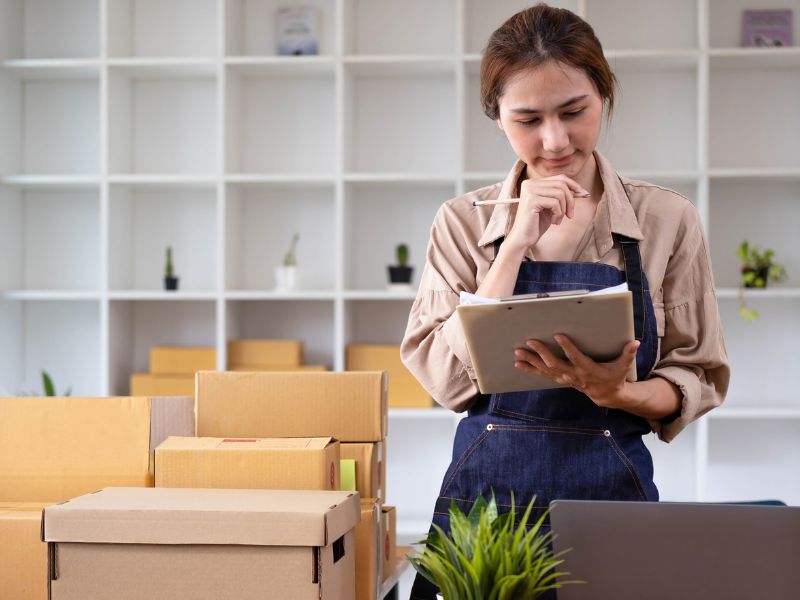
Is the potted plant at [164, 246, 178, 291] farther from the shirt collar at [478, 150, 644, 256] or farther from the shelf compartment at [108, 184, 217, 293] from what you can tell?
the shirt collar at [478, 150, 644, 256]

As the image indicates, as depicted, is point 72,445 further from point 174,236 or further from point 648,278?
point 174,236

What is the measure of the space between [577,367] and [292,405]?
21.1 inches

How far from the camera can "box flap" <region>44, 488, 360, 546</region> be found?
116 cm

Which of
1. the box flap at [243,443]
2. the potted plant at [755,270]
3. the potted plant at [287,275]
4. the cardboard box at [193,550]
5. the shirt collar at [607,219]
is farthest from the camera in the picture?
the potted plant at [287,275]

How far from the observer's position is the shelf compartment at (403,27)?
3650mm

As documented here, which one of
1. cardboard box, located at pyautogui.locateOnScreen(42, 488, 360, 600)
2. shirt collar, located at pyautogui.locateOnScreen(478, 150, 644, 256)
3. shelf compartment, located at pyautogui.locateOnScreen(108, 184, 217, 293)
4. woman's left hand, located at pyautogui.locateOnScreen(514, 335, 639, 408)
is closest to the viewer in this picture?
cardboard box, located at pyautogui.locateOnScreen(42, 488, 360, 600)

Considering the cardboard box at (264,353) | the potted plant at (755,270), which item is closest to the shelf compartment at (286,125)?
the cardboard box at (264,353)

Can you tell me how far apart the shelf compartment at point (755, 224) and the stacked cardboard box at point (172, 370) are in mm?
1967

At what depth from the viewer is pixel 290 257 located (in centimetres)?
360

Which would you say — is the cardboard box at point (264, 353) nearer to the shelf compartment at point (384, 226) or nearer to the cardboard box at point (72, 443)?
the shelf compartment at point (384, 226)

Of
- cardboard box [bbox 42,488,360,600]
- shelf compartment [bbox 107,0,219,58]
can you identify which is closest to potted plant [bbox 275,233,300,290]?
shelf compartment [bbox 107,0,219,58]

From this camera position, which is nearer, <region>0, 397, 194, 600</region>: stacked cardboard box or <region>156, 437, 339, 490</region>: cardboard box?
<region>156, 437, 339, 490</region>: cardboard box

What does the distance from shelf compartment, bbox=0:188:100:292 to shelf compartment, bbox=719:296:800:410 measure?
8.22ft

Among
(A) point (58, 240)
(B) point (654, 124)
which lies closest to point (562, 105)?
(B) point (654, 124)
